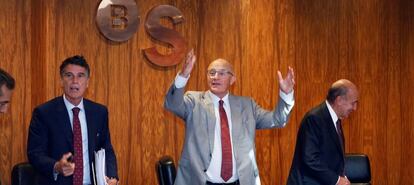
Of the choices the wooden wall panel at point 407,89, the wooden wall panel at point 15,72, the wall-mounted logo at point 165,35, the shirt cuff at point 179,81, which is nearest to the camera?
the shirt cuff at point 179,81

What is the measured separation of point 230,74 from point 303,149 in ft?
2.38

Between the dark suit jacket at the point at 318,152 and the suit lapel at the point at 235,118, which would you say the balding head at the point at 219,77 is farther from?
the dark suit jacket at the point at 318,152

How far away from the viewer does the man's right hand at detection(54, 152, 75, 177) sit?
3.46 m

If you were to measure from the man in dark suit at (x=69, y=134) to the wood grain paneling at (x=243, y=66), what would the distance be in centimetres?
129

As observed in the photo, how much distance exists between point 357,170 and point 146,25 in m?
2.04

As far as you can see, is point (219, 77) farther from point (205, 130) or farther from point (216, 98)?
point (205, 130)

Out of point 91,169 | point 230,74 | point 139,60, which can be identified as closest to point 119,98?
point 139,60

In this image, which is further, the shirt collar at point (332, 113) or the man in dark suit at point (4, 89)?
the shirt collar at point (332, 113)

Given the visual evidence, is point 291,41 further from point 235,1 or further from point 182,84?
point 182,84

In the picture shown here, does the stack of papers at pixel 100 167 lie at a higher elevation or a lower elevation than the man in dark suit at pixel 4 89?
lower

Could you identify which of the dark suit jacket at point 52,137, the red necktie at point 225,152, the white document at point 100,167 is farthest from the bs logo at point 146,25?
the white document at point 100,167

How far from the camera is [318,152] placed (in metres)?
4.17

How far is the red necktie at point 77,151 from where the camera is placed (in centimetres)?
370

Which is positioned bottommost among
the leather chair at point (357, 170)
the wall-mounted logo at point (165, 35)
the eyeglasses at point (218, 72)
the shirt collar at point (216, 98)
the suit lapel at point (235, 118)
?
the leather chair at point (357, 170)
